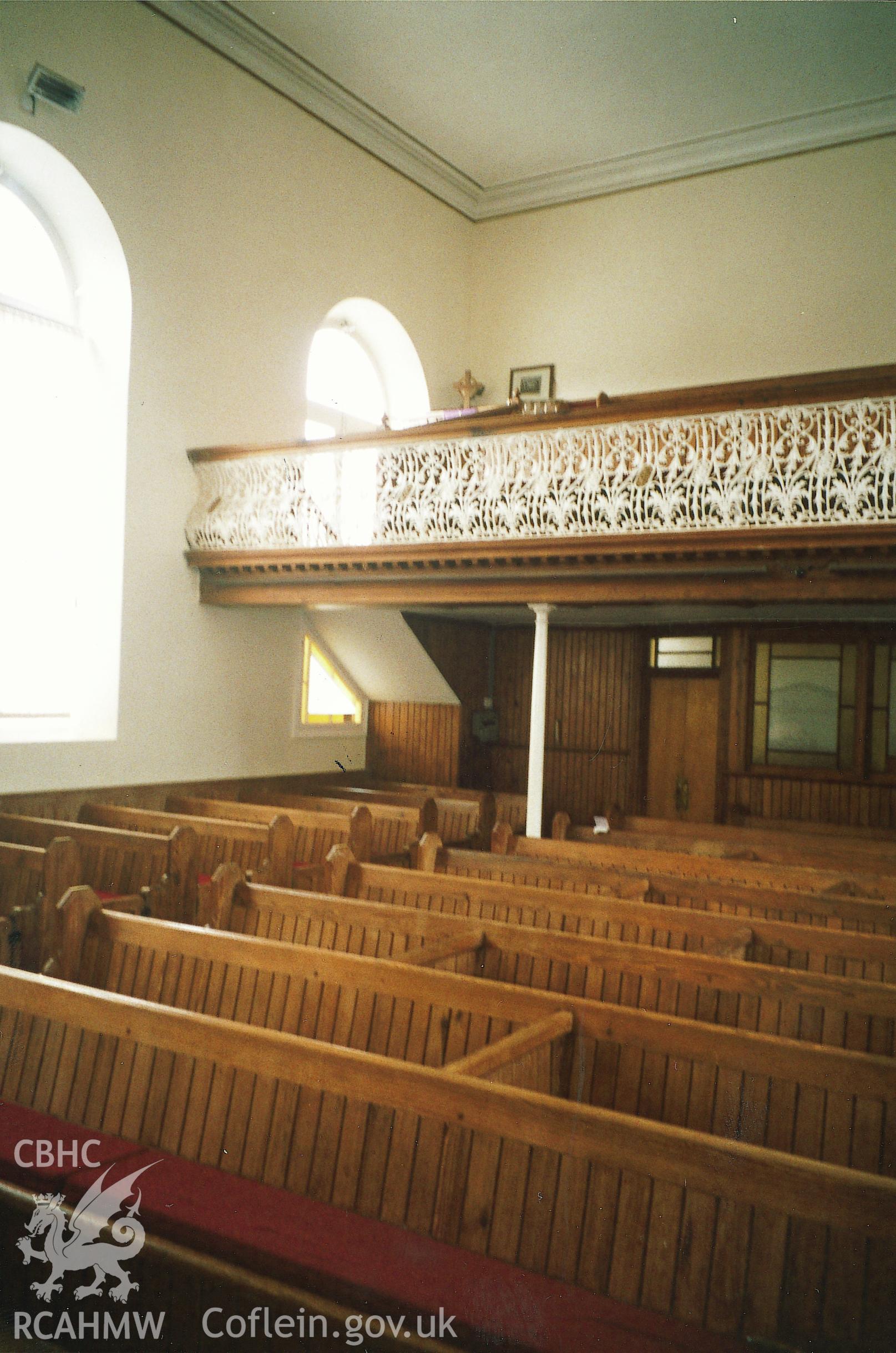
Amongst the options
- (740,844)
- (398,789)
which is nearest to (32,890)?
(740,844)

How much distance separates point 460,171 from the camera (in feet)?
42.9

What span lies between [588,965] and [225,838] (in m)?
3.52

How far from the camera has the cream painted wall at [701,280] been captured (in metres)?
11.4

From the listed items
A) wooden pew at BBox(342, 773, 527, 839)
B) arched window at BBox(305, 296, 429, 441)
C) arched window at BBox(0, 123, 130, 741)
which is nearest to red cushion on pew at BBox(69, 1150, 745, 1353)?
arched window at BBox(0, 123, 130, 741)

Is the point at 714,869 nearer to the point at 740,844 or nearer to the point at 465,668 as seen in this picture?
the point at 740,844

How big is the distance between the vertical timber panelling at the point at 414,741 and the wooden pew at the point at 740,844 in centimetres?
386

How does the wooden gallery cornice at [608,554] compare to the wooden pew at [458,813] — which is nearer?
the wooden gallery cornice at [608,554]

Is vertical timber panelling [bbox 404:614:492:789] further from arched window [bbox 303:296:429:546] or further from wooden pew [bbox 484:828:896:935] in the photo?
wooden pew [bbox 484:828:896:935]

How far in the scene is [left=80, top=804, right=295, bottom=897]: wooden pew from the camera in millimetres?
7035

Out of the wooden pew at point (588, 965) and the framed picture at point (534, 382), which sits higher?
the framed picture at point (534, 382)

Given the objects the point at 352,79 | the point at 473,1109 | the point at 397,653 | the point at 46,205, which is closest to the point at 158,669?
the point at 397,653

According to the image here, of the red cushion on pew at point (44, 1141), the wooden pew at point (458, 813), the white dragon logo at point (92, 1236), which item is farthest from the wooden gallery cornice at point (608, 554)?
the white dragon logo at point (92, 1236)

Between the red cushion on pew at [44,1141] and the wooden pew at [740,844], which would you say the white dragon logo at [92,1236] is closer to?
the red cushion on pew at [44,1141]

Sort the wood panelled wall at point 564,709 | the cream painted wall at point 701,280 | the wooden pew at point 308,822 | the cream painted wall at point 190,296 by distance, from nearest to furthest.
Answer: the wooden pew at point 308,822, the cream painted wall at point 190,296, the cream painted wall at point 701,280, the wood panelled wall at point 564,709
